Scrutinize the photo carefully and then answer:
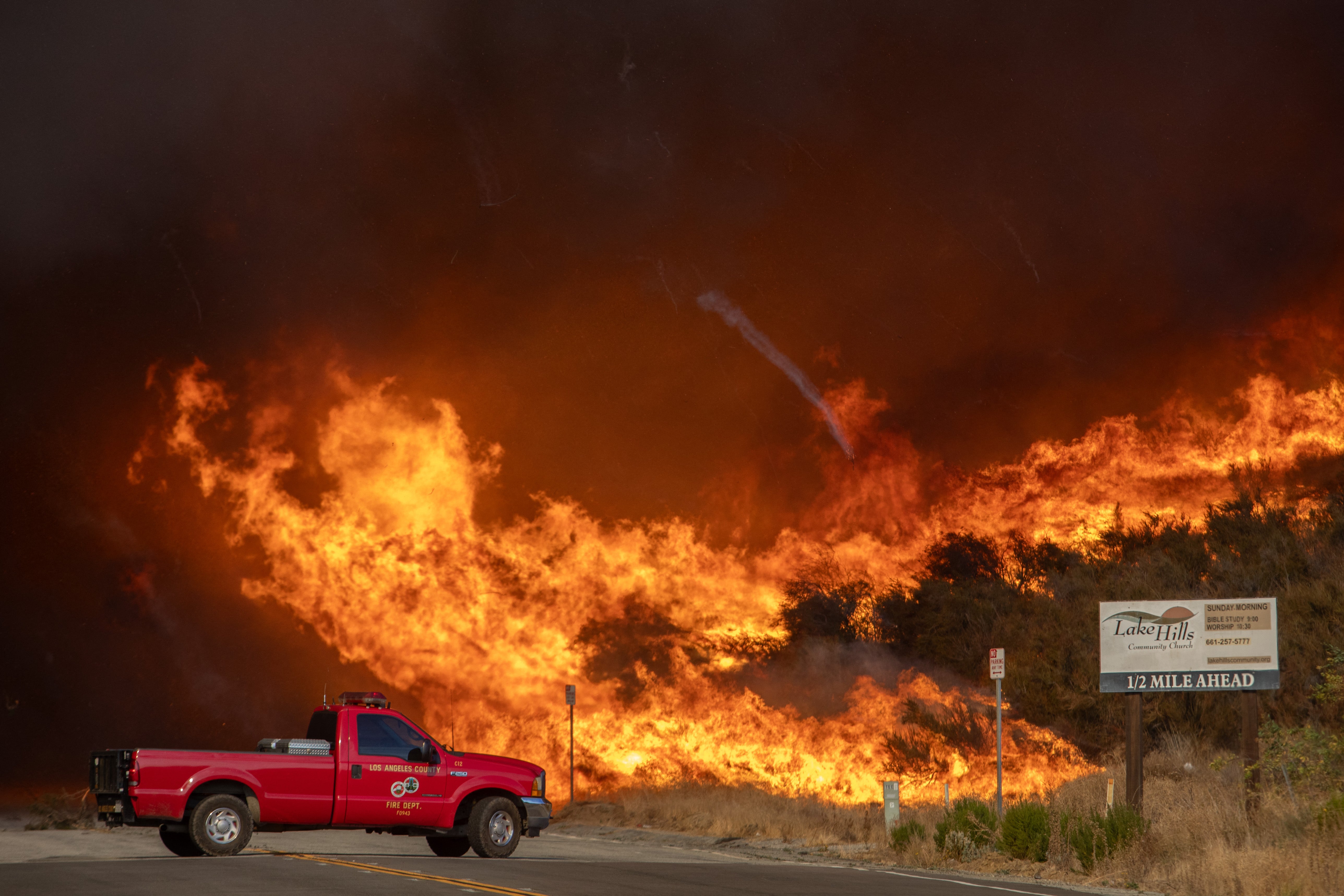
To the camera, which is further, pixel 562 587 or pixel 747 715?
pixel 562 587

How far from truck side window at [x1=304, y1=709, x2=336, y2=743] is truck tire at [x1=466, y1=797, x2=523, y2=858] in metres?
2.50

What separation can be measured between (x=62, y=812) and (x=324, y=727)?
24222mm

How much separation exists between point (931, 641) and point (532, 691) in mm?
12603

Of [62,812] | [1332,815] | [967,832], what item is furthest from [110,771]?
[62,812]

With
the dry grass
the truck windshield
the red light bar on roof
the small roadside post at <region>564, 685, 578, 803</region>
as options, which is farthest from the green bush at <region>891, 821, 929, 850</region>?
the small roadside post at <region>564, 685, 578, 803</region>

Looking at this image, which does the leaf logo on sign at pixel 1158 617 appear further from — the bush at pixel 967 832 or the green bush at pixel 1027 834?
the bush at pixel 967 832

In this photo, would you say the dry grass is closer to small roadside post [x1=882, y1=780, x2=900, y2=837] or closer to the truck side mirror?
small roadside post [x1=882, y1=780, x2=900, y2=837]

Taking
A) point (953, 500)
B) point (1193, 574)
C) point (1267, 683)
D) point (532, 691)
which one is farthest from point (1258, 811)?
point (953, 500)

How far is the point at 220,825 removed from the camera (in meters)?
18.6

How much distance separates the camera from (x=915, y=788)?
3341 centimetres

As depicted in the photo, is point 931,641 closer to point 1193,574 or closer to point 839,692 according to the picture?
point 839,692

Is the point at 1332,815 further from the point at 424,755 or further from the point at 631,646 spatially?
the point at 631,646

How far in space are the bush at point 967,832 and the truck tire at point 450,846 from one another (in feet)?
24.7

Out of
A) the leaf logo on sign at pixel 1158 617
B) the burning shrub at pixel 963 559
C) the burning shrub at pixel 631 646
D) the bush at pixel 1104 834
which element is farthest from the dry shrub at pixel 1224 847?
the burning shrub at pixel 963 559
